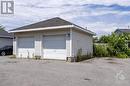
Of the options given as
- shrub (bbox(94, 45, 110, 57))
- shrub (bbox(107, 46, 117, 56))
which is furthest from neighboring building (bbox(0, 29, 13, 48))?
shrub (bbox(107, 46, 117, 56))

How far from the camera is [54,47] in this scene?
15688 millimetres

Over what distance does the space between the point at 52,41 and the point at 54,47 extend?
0.61 m

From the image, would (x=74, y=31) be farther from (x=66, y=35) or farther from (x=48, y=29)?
(x=48, y=29)

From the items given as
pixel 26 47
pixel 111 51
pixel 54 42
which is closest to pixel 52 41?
pixel 54 42

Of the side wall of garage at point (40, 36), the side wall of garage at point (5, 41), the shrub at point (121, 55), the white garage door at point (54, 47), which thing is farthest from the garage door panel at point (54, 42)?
the side wall of garage at point (5, 41)

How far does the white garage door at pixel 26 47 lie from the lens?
1745 cm

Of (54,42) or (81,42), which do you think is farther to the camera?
(81,42)

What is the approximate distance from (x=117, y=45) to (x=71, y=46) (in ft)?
31.6

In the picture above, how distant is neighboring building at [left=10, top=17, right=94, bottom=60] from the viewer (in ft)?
48.8

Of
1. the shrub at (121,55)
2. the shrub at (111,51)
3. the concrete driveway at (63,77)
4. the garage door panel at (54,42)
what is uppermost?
the garage door panel at (54,42)

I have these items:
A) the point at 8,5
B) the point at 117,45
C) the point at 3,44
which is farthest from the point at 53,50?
the point at 3,44

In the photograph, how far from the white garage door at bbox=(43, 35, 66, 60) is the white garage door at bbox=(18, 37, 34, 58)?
5.92 ft

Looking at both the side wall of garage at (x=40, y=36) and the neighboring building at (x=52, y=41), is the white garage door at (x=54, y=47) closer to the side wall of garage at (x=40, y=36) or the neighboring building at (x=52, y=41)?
the neighboring building at (x=52, y=41)

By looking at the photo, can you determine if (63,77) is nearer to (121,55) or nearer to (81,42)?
(81,42)
